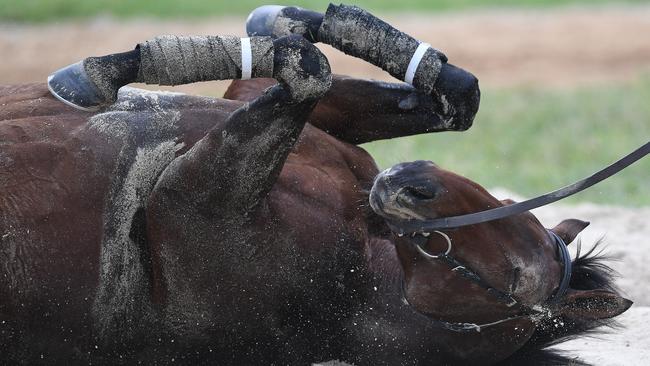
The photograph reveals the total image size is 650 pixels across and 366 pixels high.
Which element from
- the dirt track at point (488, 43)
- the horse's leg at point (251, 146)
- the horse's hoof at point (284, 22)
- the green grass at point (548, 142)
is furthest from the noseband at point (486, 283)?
the dirt track at point (488, 43)

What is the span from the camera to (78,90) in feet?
11.5

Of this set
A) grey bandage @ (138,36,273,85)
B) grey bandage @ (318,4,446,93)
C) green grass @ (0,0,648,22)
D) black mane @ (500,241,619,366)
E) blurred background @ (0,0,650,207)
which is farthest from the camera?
green grass @ (0,0,648,22)

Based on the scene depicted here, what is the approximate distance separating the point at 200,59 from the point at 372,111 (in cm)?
85

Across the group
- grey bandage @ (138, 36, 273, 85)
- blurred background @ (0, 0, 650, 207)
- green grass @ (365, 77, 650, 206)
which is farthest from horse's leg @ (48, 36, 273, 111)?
green grass @ (365, 77, 650, 206)

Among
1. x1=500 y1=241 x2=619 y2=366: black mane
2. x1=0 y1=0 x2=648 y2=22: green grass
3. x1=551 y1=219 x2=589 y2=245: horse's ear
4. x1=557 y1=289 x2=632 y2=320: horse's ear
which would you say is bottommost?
x1=0 y1=0 x2=648 y2=22: green grass

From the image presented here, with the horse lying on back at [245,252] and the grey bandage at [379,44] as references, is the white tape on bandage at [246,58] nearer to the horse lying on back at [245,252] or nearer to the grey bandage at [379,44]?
the horse lying on back at [245,252]

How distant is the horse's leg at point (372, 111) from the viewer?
12.9ft

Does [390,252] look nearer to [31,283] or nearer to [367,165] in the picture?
[367,165]

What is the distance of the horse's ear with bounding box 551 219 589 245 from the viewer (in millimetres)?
3684

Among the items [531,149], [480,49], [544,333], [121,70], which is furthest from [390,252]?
[480,49]

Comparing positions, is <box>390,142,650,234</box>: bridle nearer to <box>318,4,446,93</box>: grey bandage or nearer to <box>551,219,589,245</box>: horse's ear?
<box>551,219,589,245</box>: horse's ear

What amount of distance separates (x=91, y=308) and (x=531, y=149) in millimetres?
7139

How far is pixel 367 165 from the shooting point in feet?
12.8

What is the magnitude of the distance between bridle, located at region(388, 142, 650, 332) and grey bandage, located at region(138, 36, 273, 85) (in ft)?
2.38
